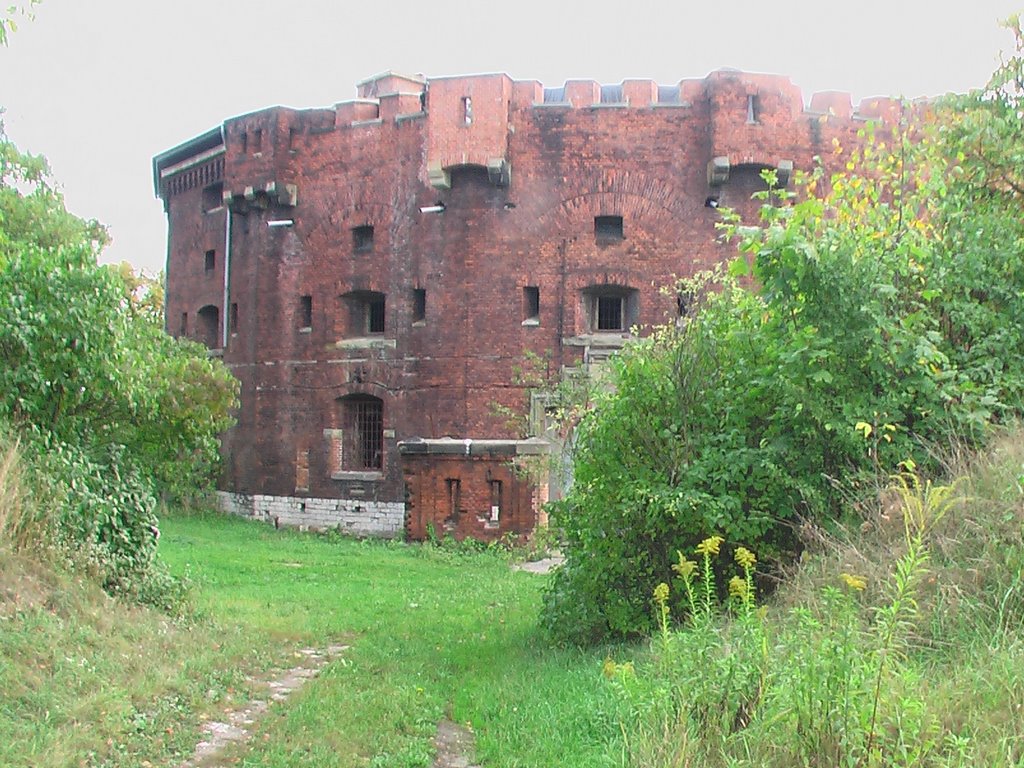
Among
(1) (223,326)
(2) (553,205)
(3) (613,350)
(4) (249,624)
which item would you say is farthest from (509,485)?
(1) (223,326)

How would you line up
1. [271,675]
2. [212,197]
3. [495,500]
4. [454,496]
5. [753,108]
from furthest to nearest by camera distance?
[212,197]
[753,108]
[454,496]
[495,500]
[271,675]

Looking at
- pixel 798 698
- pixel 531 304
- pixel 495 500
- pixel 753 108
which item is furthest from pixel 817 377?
pixel 753 108

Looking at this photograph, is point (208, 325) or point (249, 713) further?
point (208, 325)

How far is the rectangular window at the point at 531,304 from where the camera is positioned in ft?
67.1

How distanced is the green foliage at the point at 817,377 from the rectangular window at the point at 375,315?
14.8m

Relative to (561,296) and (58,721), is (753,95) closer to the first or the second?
(561,296)

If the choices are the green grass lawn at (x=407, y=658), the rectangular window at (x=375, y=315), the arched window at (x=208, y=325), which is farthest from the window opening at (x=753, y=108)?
the arched window at (x=208, y=325)

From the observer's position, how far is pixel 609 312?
20922mm

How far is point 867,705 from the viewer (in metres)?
3.38

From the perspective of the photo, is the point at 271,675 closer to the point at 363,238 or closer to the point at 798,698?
the point at 798,698

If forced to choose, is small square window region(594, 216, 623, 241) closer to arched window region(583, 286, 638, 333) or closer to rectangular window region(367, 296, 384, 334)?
arched window region(583, 286, 638, 333)

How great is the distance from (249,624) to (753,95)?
1530cm

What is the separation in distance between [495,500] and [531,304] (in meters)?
5.02

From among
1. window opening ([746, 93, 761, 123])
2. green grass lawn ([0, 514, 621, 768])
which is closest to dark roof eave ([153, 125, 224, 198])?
window opening ([746, 93, 761, 123])
